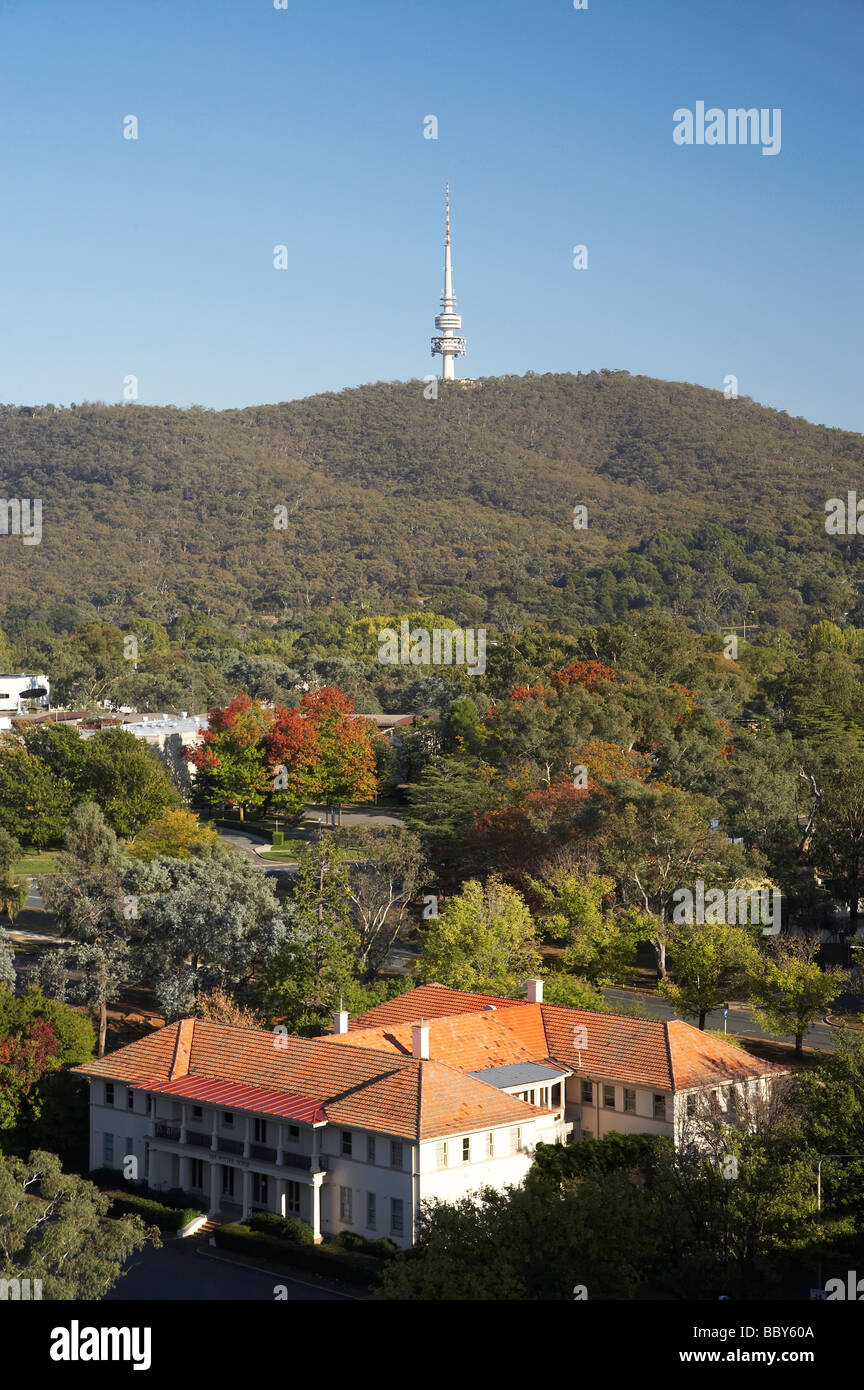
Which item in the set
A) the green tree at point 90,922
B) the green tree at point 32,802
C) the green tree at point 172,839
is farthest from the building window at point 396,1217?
the green tree at point 32,802

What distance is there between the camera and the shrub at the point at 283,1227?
3244 centimetres

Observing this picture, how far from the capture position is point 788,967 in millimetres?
42562

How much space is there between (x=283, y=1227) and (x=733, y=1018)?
1763 cm

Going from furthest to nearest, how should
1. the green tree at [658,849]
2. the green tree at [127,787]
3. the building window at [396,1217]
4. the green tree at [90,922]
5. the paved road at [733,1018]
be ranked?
the green tree at [127,787], the green tree at [658,849], the green tree at [90,922], the paved road at [733,1018], the building window at [396,1217]

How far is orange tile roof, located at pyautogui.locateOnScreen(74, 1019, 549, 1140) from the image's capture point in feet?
107

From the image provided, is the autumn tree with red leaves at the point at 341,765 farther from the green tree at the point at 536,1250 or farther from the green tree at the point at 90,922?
the green tree at the point at 536,1250

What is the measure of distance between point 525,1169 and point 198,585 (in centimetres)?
16317

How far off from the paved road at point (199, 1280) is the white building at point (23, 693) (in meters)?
77.3

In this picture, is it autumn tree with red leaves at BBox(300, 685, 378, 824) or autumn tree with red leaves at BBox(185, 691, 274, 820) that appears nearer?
autumn tree with red leaves at BBox(300, 685, 378, 824)

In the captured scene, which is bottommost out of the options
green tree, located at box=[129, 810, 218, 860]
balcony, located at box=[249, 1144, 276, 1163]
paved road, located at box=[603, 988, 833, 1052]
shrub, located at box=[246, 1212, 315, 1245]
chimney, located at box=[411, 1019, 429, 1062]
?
shrub, located at box=[246, 1212, 315, 1245]

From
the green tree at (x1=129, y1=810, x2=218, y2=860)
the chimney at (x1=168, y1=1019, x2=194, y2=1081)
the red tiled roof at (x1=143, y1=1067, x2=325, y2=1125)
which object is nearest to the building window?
the red tiled roof at (x1=143, y1=1067, x2=325, y2=1125)

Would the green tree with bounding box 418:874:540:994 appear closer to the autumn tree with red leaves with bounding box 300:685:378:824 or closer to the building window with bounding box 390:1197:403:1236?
the building window with bounding box 390:1197:403:1236

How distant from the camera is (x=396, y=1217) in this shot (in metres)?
32.2

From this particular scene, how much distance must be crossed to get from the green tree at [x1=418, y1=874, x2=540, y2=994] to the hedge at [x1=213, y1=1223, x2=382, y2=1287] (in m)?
12.3
